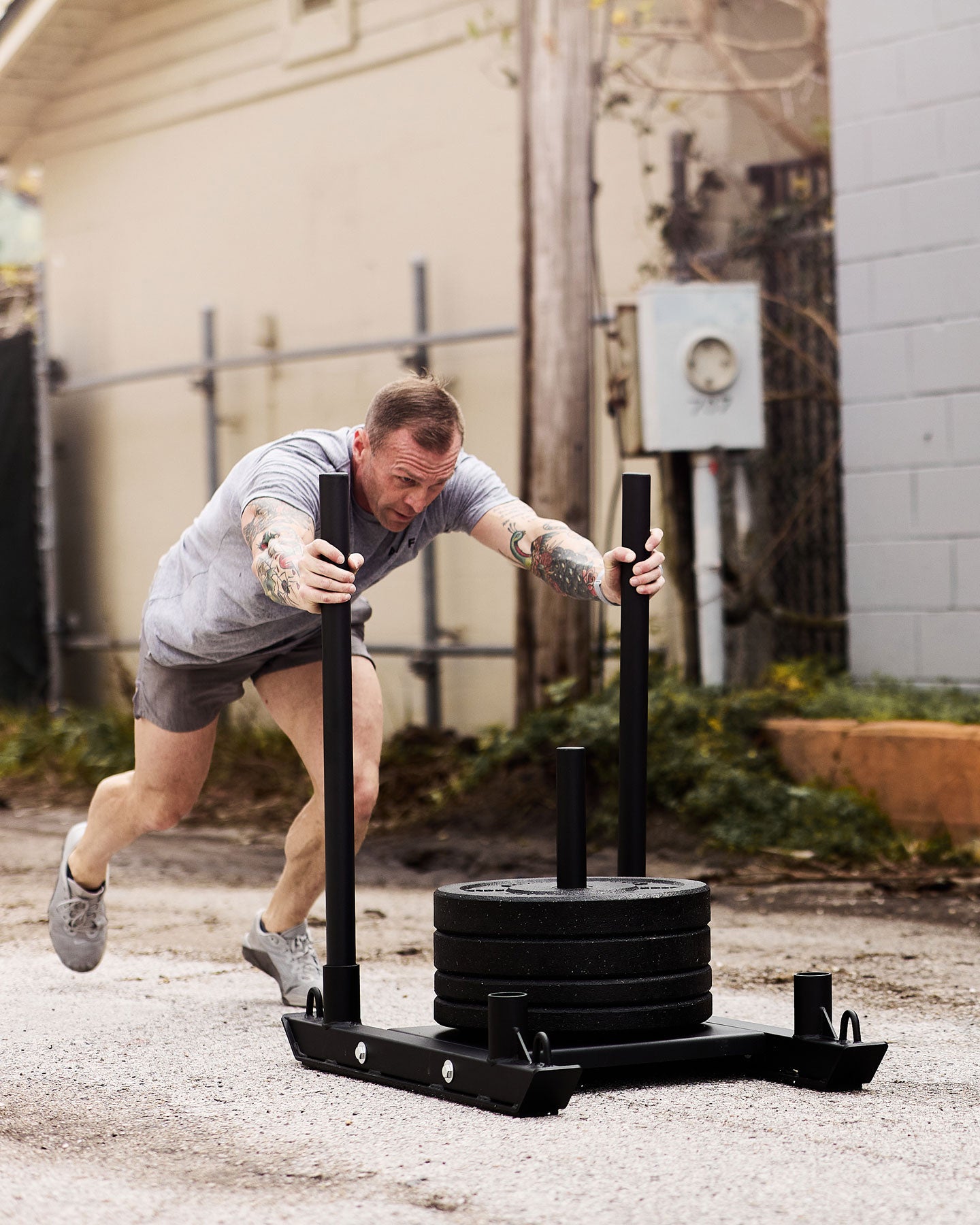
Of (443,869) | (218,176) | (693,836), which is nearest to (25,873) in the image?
(443,869)

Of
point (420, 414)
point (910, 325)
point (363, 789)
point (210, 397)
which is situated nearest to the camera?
point (420, 414)

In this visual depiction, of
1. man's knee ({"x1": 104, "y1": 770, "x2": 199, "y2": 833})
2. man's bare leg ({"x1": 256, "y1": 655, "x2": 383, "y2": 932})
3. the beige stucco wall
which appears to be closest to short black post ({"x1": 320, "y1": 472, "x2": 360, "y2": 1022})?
man's bare leg ({"x1": 256, "y1": 655, "x2": 383, "y2": 932})

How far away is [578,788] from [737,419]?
166 inches

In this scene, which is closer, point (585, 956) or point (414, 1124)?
point (414, 1124)

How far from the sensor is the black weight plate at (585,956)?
10.9 ft

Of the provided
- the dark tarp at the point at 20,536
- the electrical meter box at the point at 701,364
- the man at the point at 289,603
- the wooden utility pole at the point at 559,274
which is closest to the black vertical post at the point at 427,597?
the wooden utility pole at the point at 559,274

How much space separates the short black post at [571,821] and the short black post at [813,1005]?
50 cm

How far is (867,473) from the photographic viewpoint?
7.38m

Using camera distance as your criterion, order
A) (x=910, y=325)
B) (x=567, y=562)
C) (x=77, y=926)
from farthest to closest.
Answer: (x=910, y=325), (x=77, y=926), (x=567, y=562)

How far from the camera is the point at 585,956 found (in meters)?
3.32

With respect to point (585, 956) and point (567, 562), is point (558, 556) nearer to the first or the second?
point (567, 562)

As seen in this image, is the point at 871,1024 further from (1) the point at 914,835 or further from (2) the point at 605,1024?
(1) the point at 914,835

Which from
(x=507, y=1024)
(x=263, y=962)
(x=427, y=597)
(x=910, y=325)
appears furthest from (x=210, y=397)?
(x=507, y=1024)

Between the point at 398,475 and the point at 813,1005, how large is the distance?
1456mm
